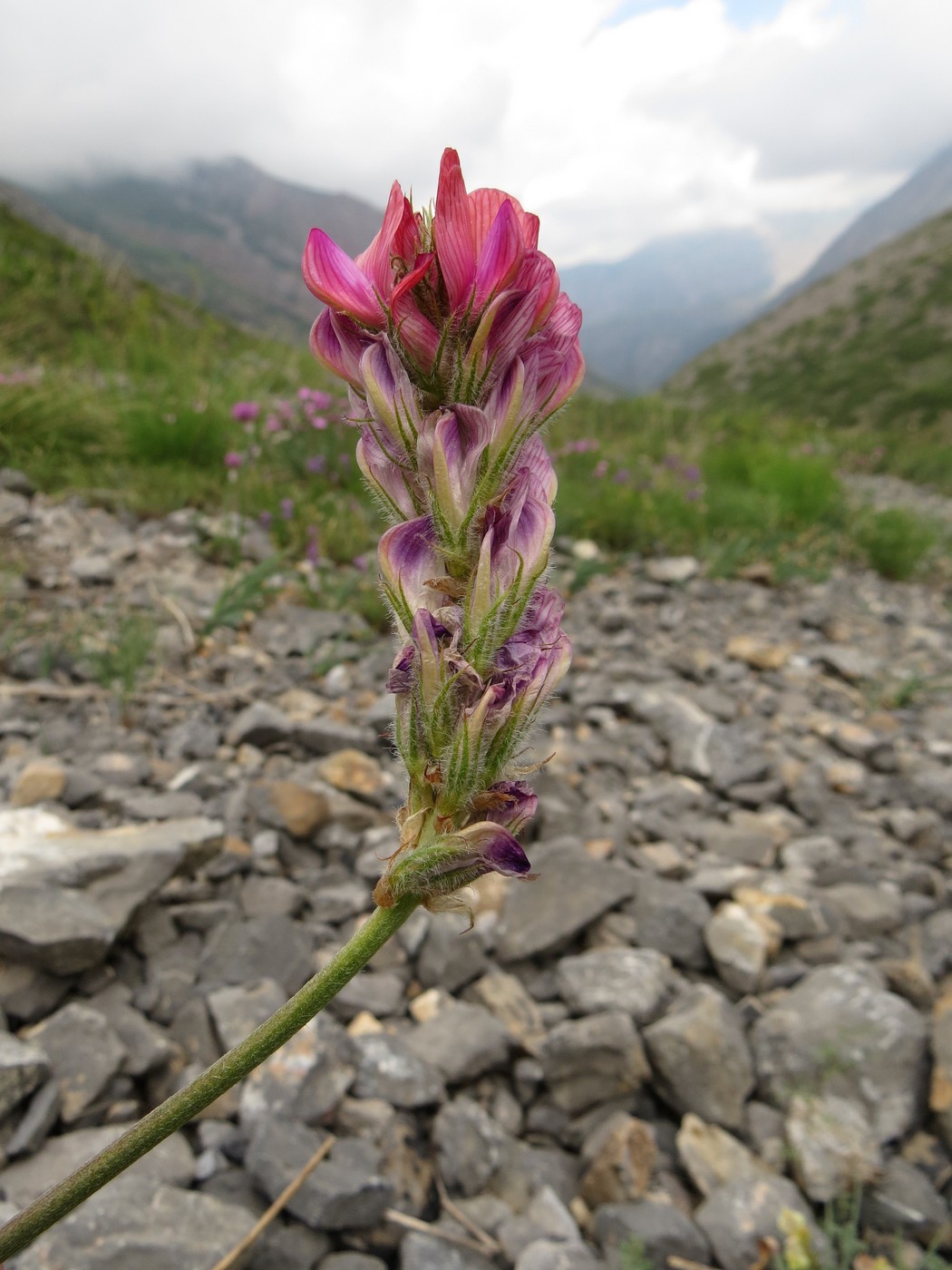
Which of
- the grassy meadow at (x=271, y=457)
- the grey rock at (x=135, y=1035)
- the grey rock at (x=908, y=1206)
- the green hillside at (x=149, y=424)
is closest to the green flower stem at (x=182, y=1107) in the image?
the grey rock at (x=135, y=1035)

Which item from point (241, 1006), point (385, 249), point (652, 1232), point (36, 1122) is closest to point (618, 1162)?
point (652, 1232)

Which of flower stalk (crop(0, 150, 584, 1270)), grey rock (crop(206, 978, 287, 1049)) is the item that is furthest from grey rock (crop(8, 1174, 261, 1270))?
flower stalk (crop(0, 150, 584, 1270))

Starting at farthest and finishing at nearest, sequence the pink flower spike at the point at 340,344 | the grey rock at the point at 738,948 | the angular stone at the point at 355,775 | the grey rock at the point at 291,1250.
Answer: the angular stone at the point at 355,775 → the grey rock at the point at 738,948 → the grey rock at the point at 291,1250 → the pink flower spike at the point at 340,344

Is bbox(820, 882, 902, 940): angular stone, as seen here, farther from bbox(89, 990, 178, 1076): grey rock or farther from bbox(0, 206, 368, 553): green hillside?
bbox(0, 206, 368, 553): green hillside


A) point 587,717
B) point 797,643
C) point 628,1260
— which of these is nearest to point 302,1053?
point 628,1260

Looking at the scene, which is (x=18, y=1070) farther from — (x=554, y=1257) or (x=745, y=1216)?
(x=745, y=1216)

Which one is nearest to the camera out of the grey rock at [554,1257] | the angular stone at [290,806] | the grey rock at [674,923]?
the grey rock at [554,1257]

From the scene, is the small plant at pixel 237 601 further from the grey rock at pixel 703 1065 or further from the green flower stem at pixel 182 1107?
the green flower stem at pixel 182 1107
